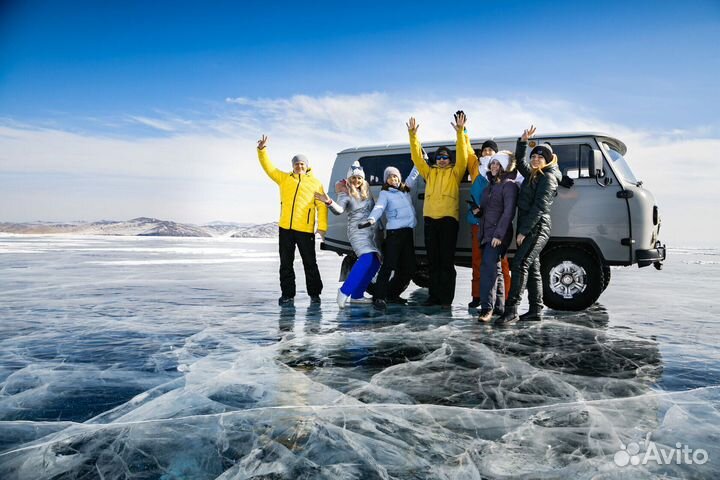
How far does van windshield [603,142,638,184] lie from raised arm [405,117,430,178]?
2.23m

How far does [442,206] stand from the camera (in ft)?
20.1

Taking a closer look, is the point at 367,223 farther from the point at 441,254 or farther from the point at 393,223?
the point at 441,254

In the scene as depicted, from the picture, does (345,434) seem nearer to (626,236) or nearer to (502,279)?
(502,279)

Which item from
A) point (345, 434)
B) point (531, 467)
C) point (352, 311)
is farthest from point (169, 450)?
point (352, 311)

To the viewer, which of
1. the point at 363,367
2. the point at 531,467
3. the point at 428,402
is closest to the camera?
the point at 531,467

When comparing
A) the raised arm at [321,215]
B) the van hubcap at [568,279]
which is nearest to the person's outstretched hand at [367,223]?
the raised arm at [321,215]

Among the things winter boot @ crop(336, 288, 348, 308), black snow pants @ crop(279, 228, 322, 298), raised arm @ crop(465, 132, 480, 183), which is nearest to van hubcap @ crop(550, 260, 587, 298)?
raised arm @ crop(465, 132, 480, 183)

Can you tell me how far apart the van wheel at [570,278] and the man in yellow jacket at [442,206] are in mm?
1175

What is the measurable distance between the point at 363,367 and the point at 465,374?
27.9 inches

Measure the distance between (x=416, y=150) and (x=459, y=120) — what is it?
26.6 inches

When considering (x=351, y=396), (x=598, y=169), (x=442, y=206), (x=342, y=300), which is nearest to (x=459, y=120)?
(x=442, y=206)

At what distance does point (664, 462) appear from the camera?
2.10 metres

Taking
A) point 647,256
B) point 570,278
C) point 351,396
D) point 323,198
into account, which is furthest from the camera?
point 323,198

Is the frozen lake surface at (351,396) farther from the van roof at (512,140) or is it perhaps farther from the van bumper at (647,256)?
the van roof at (512,140)
